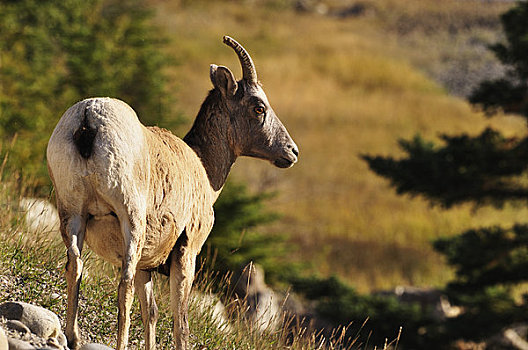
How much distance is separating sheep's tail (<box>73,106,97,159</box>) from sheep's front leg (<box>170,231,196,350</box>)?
107 cm

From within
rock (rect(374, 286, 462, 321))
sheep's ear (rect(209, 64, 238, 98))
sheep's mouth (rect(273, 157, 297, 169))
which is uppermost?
sheep's ear (rect(209, 64, 238, 98))

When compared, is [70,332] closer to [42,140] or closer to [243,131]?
[243,131]

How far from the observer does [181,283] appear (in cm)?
532

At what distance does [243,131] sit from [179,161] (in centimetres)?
82

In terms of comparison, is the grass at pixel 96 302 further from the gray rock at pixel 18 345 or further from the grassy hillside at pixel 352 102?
the grassy hillside at pixel 352 102

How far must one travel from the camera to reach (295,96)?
136 ft

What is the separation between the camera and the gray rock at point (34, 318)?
4914mm

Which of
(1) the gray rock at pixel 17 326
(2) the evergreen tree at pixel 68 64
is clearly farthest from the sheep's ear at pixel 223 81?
(2) the evergreen tree at pixel 68 64

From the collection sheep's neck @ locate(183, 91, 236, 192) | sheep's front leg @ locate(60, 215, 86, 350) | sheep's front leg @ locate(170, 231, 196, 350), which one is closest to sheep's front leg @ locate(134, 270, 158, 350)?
sheep's front leg @ locate(170, 231, 196, 350)

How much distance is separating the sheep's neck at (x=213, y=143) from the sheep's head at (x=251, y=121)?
75 millimetres

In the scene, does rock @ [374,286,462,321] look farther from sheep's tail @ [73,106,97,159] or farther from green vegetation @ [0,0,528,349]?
sheep's tail @ [73,106,97,159]

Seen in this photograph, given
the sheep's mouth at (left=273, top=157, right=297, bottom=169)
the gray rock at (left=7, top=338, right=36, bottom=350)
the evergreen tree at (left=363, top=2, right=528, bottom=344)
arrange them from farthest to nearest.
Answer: the evergreen tree at (left=363, top=2, right=528, bottom=344) → the sheep's mouth at (left=273, top=157, right=297, bottom=169) → the gray rock at (left=7, top=338, right=36, bottom=350)

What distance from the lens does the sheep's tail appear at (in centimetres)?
459

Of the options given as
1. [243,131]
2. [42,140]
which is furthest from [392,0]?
[243,131]
